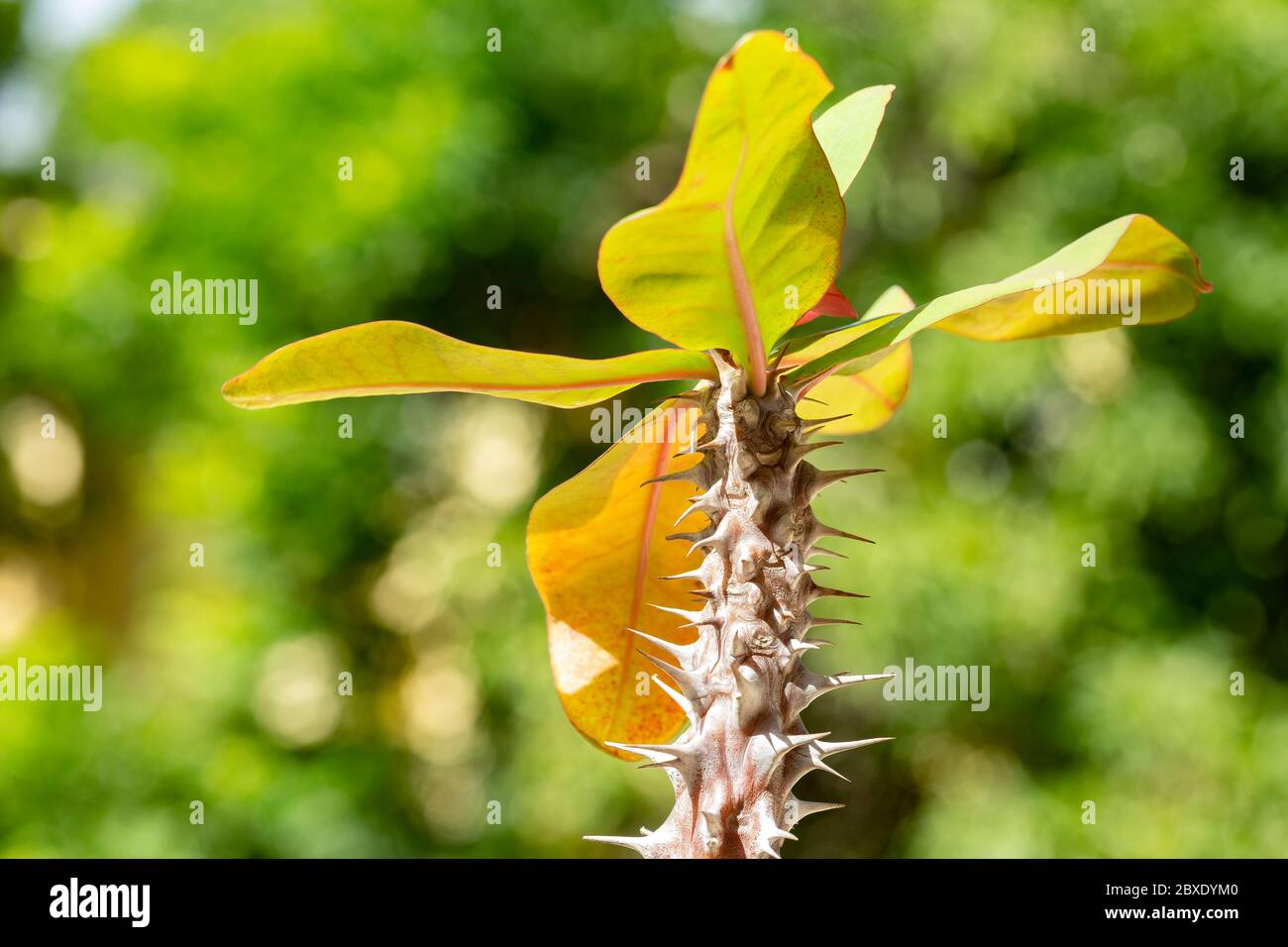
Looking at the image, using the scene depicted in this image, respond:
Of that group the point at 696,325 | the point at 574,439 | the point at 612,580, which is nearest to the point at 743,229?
the point at 696,325

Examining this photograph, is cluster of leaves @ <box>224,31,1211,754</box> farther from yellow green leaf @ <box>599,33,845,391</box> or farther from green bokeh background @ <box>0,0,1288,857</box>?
green bokeh background @ <box>0,0,1288,857</box>

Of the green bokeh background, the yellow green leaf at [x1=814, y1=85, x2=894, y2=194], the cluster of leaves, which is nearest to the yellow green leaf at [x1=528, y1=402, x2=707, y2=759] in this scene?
the cluster of leaves

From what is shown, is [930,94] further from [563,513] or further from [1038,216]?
[563,513]

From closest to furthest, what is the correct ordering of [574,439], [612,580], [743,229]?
[743,229] < [612,580] < [574,439]

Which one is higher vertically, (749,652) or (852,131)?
(852,131)

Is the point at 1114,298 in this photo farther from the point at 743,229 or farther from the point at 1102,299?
the point at 743,229

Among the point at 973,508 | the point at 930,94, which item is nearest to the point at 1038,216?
the point at 930,94
